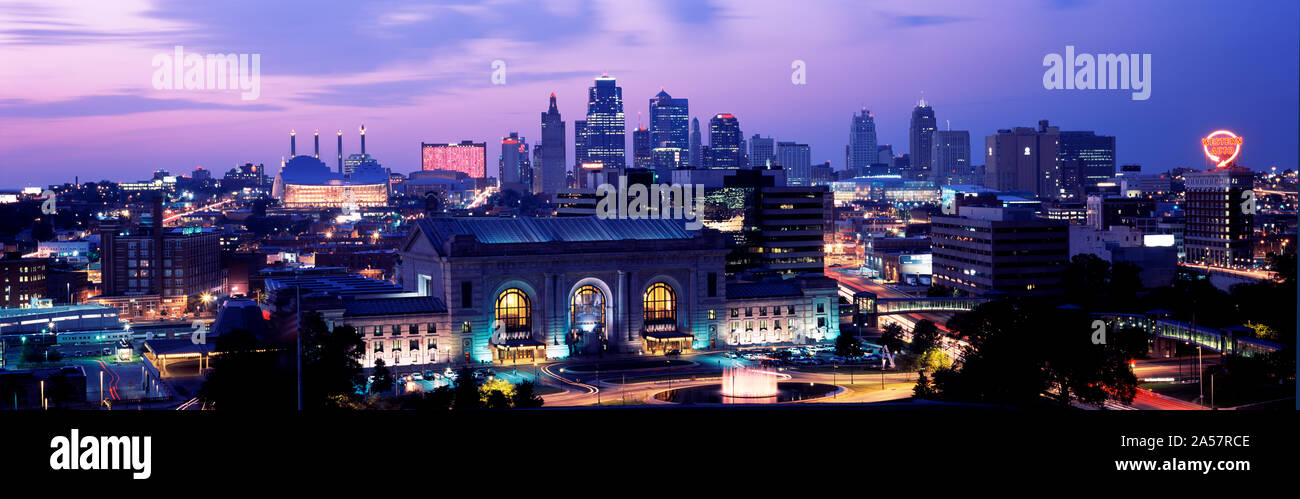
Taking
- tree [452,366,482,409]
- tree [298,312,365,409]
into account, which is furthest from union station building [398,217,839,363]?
tree [452,366,482,409]

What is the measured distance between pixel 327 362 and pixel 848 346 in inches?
1164

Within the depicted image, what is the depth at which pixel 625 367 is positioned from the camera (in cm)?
6962

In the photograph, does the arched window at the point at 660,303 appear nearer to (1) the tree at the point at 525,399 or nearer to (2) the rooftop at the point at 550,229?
(2) the rooftop at the point at 550,229

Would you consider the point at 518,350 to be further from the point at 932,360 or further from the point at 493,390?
the point at 493,390

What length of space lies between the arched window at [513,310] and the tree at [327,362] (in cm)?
910

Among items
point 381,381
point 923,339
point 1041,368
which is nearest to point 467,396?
point 381,381

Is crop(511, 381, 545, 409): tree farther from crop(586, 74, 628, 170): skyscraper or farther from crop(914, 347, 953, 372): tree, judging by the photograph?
crop(586, 74, 628, 170): skyscraper

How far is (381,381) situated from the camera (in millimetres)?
60562

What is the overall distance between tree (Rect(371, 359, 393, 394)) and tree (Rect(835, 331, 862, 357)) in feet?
79.8

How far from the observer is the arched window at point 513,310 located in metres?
72.8

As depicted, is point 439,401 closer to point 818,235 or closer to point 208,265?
point 818,235

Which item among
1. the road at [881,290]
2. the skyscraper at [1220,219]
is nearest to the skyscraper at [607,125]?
the road at [881,290]
